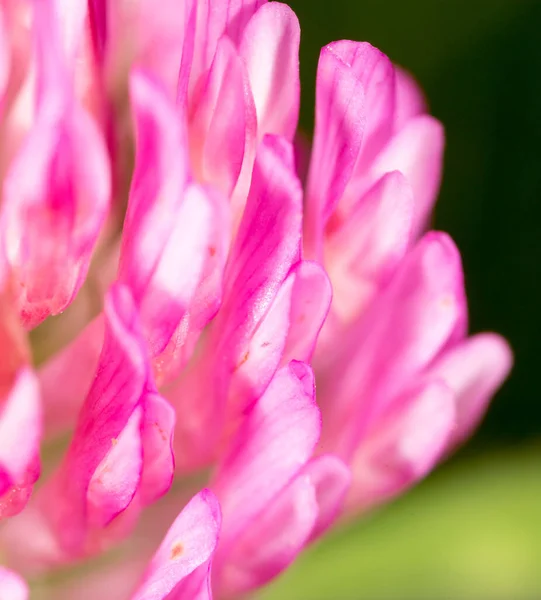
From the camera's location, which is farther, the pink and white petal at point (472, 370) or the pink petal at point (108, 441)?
the pink and white petal at point (472, 370)

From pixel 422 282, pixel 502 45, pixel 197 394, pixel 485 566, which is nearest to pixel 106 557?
pixel 197 394

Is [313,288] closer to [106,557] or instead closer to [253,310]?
[253,310]

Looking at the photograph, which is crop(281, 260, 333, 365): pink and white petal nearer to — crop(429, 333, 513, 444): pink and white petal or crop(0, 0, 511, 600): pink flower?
crop(0, 0, 511, 600): pink flower

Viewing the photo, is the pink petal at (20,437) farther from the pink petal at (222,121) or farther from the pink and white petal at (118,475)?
the pink petal at (222,121)

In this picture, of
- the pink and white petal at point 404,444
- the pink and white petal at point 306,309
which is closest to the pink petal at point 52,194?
the pink and white petal at point 306,309

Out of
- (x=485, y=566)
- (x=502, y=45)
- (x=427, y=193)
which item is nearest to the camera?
(x=427, y=193)

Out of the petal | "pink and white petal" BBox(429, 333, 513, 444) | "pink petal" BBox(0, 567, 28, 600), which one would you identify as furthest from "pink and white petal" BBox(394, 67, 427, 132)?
"pink petal" BBox(0, 567, 28, 600)
